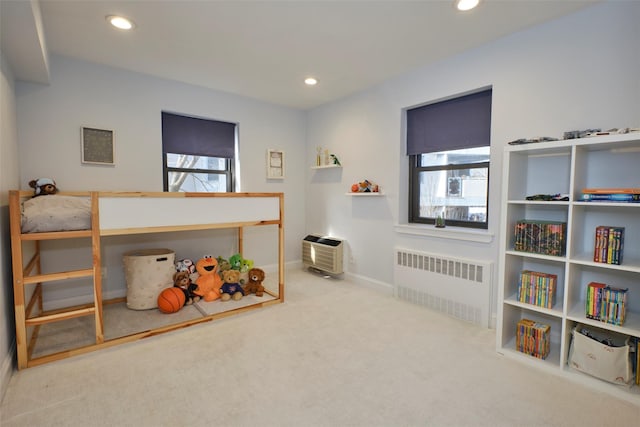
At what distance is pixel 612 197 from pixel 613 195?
12 mm

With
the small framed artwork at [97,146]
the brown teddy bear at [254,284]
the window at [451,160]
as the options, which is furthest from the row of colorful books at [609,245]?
the small framed artwork at [97,146]

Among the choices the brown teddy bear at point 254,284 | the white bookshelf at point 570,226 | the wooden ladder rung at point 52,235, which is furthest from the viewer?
the brown teddy bear at point 254,284

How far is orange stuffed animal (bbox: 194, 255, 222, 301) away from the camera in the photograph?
125 inches

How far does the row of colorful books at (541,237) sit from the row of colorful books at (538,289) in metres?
0.18

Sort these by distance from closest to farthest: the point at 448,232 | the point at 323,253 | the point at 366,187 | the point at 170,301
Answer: the point at 170,301
the point at 448,232
the point at 366,187
the point at 323,253

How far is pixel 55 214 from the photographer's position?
208 cm

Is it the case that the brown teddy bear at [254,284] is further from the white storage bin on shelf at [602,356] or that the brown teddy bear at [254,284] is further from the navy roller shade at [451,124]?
the white storage bin on shelf at [602,356]

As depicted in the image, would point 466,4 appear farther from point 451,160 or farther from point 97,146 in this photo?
point 97,146

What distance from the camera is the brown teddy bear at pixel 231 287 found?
3.19 meters

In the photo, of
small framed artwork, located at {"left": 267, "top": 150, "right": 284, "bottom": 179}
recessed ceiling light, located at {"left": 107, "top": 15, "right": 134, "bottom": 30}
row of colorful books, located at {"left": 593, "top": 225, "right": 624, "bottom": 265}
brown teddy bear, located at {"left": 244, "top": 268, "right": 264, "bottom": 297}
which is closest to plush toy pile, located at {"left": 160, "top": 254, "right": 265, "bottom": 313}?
brown teddy bear, located at {"left": 244, "top": 268, "right": 264, "bottom": 297}

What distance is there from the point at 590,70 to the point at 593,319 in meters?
1.67

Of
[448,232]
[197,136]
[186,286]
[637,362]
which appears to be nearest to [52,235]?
[186,286]

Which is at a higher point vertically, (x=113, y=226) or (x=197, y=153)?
(x=197, y=153)

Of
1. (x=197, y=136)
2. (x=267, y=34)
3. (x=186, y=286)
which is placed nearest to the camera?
(x=267, y=34)
